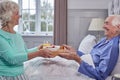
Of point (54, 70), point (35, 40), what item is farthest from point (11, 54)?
point (35, 40)

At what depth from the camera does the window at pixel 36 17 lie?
5.95 m

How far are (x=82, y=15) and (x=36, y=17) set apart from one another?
4.97 ft

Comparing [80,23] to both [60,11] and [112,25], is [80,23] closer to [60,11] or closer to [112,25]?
[60,11]

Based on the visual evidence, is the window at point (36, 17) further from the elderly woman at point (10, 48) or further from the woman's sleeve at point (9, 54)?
the woman's sleeve at point (9, 54)

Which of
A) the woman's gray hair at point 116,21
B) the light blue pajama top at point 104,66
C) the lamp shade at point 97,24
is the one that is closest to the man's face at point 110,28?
the woman's gray hair at point 116,21

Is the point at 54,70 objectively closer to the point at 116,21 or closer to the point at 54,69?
the point at 54,69

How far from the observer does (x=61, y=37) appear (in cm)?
488

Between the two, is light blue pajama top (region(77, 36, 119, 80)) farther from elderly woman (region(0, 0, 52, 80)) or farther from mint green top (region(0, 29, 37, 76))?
mint green top (region(0, 29, 37, 76))

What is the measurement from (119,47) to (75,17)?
2797 mm

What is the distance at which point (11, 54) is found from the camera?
5.78ft

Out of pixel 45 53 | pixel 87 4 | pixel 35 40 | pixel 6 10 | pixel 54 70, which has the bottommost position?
pixel 35 40

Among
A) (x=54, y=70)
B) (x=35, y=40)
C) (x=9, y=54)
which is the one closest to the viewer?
(x=9, y=54)

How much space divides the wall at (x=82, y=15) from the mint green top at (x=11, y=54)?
9.79ft

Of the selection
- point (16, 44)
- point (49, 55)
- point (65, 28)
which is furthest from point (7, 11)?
point (65, 28)
